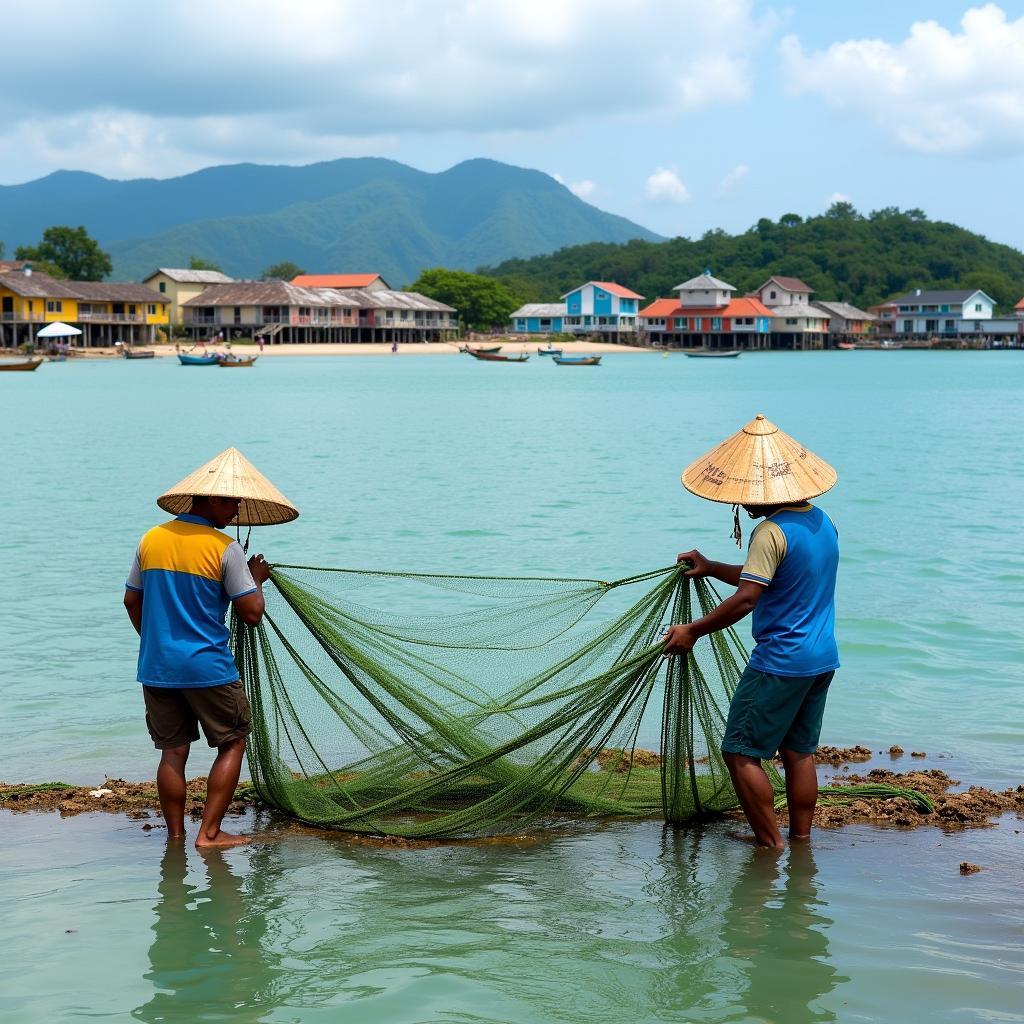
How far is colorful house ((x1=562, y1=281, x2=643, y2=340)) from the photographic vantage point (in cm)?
10525

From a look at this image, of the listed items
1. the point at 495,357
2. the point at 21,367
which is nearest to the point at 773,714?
the point at 21,367

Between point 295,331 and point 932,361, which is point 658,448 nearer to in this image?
point 295,331

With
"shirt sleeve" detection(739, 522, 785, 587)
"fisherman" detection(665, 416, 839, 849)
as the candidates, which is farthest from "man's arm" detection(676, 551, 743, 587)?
"shirt sleeve" detection(739, 522, 785, 587)

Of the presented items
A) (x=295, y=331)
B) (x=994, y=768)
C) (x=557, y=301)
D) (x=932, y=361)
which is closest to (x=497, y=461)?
(x=994, y=768)

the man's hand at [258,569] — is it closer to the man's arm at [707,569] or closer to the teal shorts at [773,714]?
the man's arm at [707,569]

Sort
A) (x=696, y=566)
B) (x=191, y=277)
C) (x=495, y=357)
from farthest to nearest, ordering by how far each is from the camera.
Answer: (x=191, y=277), (x=495, y=357), (x=696, y=566)

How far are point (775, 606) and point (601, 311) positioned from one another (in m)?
104

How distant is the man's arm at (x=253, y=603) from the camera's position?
448 centimetres

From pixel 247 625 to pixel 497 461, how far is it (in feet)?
68.2

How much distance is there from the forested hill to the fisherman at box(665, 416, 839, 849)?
114 meters

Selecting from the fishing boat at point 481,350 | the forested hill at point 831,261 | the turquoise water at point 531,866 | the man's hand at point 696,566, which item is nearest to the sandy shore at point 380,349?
the fishing boat at point 481,350

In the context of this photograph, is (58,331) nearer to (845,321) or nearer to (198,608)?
(198,608)

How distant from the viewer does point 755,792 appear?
180 inches

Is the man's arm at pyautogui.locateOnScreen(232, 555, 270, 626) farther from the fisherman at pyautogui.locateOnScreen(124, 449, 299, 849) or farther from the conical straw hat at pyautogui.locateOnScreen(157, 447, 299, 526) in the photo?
the conical straw hat at pyautogui.locateOnScreen(157, 447, 299, 526)
